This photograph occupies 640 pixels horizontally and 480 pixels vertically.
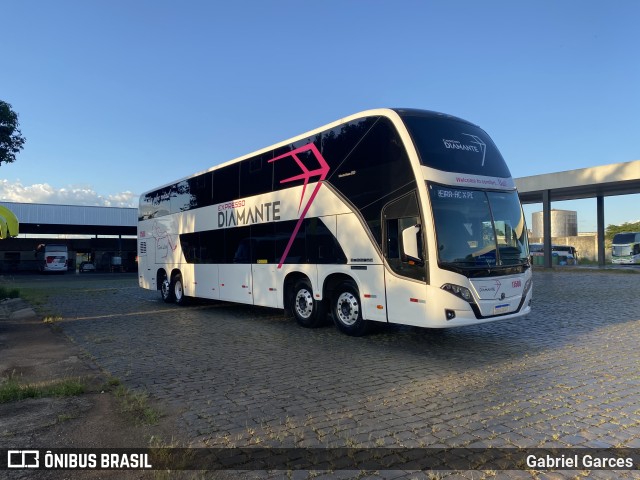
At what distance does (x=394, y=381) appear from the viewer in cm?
607

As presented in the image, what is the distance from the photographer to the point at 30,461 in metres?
3.79

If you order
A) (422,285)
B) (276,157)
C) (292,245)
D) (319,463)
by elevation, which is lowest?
(319,463)

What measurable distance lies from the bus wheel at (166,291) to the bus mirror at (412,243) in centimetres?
1085

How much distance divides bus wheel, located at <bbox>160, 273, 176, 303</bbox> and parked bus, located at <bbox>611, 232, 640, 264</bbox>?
3973 centimetres

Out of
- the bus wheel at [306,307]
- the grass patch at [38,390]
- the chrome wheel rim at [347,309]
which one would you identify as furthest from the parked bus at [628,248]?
the grass patch at [38,390]

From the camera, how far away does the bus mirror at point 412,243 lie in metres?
7.40

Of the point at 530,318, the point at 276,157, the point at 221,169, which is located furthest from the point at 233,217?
the point at 530,318

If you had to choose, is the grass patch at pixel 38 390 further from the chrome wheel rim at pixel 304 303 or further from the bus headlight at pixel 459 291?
the bus headlight at pixel 459 291

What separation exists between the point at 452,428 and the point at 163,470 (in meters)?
2.66

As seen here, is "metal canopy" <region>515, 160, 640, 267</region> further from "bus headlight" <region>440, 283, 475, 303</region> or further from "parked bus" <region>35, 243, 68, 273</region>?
"parked bus" <region>35, 243, 68, 273</region>

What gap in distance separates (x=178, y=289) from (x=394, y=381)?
36.4 ft

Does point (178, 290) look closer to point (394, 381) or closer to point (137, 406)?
point (137, 406)

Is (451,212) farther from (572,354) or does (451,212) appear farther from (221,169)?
(221,169)

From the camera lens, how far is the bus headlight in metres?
7.17
